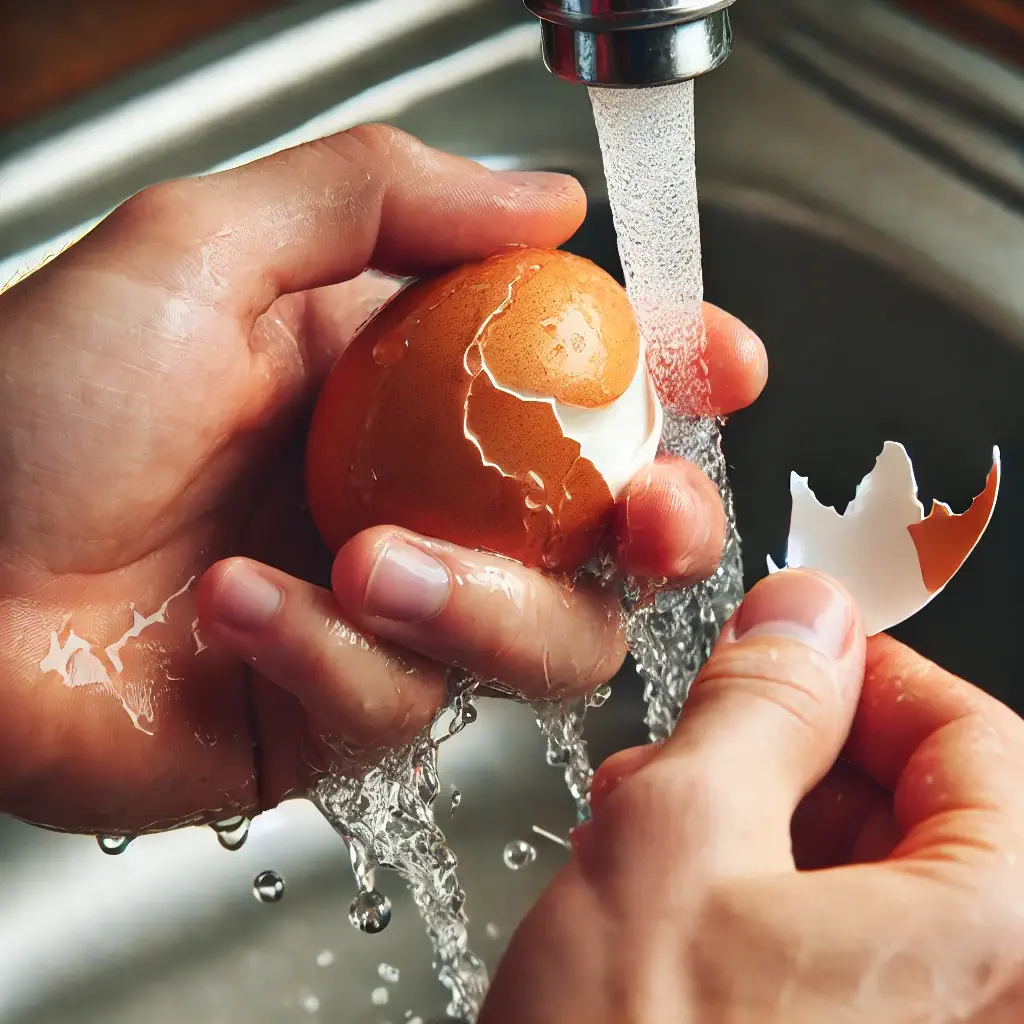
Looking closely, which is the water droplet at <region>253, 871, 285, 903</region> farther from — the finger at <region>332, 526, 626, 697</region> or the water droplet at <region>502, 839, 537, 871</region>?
the finger at <region>332, 526, 626, 697</region>

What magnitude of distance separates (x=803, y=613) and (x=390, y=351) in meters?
0.20

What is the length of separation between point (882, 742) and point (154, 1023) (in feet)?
1.86

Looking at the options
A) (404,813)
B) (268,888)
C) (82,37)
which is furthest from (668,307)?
(82,37)

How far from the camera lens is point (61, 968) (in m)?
0.87

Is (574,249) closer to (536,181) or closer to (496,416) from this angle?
(536,181)

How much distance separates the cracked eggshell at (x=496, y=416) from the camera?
1.71 feet

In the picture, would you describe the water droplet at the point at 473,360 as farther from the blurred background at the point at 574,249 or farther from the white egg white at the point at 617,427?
the blurred background at the point at 574,249

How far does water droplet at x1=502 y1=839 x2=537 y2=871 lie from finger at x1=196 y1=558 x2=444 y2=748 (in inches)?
15.8

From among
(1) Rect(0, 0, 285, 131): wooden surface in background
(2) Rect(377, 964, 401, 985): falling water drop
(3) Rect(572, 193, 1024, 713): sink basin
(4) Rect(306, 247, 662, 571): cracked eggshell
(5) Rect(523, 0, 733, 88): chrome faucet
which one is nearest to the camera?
(5) Rect(523, 0, 733, 88): chrome faucet

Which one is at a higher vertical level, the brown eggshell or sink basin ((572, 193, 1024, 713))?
the brown eggshell

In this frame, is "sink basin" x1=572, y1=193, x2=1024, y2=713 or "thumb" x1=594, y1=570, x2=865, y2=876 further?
"sink basin" x1=572, y1=193, x2=1024, y2=713

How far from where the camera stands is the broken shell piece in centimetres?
61

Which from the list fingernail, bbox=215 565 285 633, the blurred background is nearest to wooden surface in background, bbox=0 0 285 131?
the blurred background

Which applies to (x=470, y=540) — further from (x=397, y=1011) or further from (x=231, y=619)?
(x=397, y=1011)
